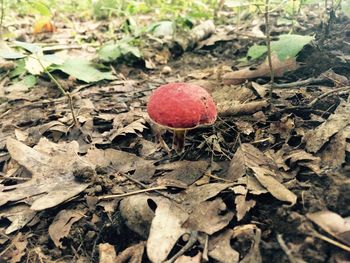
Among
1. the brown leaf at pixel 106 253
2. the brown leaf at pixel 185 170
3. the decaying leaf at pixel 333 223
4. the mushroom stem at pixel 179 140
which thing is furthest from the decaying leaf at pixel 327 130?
the brown leaf at pixel 106 253

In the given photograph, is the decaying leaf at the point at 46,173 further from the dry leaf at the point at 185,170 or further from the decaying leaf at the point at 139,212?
the dry leaf at the point at 185,170

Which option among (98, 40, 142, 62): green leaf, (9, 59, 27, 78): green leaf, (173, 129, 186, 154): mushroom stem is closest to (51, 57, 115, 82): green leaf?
(98, 40, 142, 62): green leaf

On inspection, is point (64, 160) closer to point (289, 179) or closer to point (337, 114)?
point (289, 179)

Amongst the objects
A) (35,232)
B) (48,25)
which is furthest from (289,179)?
(48,25)

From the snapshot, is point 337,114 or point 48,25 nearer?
point 337,114

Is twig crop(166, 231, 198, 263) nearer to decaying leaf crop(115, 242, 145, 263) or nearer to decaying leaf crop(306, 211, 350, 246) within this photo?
decaying leaf crop(115, 242, 145, 263)

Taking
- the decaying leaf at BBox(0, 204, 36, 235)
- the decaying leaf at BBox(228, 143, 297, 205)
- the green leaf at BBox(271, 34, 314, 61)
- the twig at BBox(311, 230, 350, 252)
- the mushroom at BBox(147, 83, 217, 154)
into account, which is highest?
the green leaf at BBox(271, 34, 314, 61)
